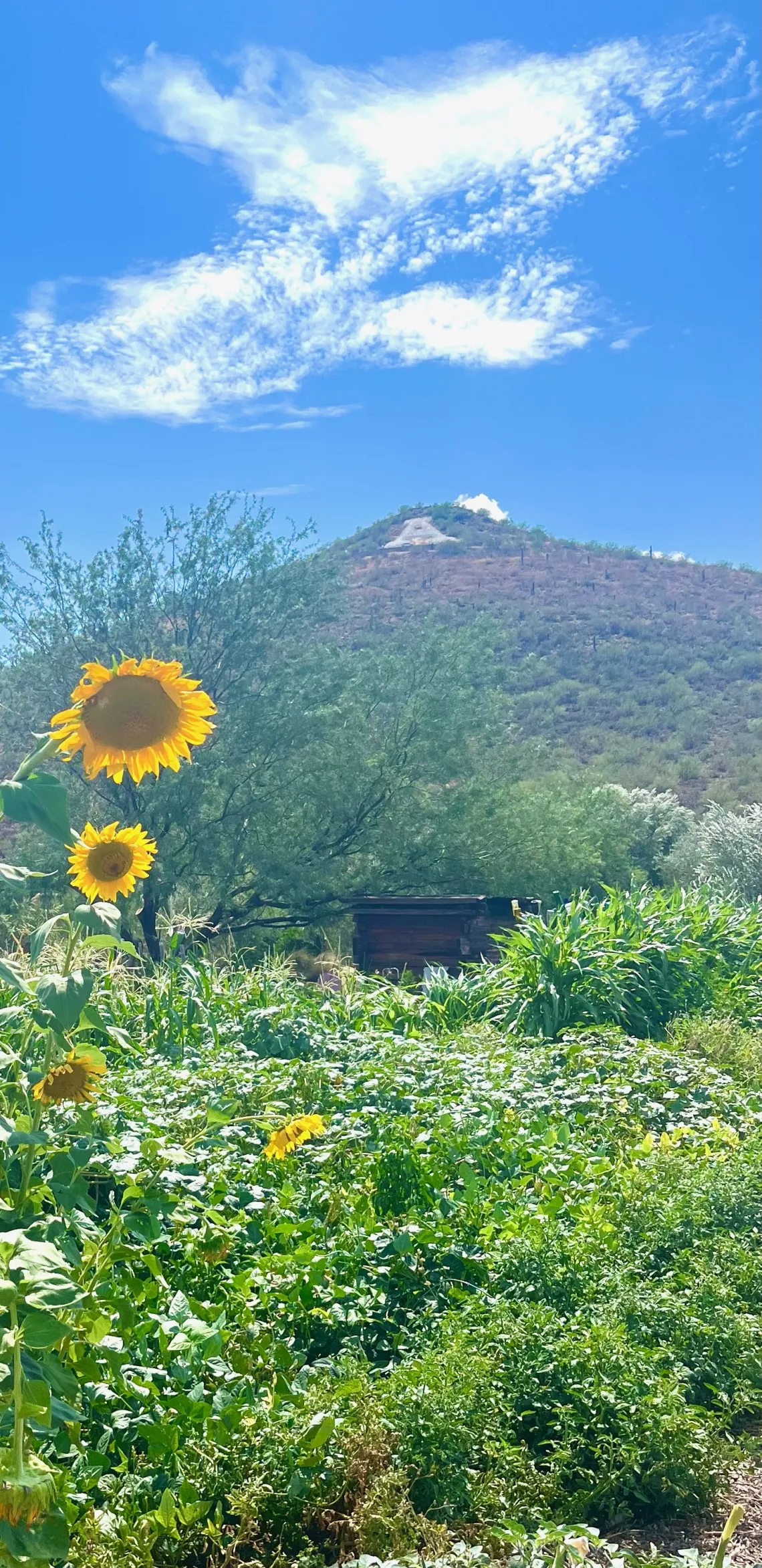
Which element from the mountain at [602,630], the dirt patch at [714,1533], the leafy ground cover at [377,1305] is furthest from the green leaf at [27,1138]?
the mountain at [602,630]

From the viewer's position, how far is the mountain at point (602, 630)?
3192 cm

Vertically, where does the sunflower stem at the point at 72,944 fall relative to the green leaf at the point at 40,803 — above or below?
below

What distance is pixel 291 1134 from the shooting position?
345 centimetres

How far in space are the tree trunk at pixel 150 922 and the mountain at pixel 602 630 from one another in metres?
5.66

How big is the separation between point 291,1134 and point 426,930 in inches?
378

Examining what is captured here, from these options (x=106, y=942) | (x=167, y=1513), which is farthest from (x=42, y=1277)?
(x=167, y=1513)

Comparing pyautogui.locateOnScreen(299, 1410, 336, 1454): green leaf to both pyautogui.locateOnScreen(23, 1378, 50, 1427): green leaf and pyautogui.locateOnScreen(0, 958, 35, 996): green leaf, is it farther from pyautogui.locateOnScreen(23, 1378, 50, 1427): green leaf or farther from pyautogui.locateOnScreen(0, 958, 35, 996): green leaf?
pyautogui.locateOnScreen(0, 958, 35, 996): green leaf

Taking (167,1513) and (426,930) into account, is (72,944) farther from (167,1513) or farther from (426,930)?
(426,930)

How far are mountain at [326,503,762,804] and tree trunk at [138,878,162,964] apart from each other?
5660 mm

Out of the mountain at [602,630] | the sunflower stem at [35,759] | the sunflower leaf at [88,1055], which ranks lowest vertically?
the sunflower leaf at [88,1055]

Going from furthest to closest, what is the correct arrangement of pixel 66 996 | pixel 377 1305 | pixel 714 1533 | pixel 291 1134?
pixel 291 1134
pixel 377 1305
pixel 714 1533
pixel 66 996

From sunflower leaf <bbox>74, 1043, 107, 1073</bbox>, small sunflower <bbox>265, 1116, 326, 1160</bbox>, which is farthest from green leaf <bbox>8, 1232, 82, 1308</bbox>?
small sunflower <bbox>265, 1116, 326, 1160</bbox>

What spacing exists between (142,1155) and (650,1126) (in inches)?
104

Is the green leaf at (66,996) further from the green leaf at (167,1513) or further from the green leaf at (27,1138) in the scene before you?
the green leaf at (167,1513)
